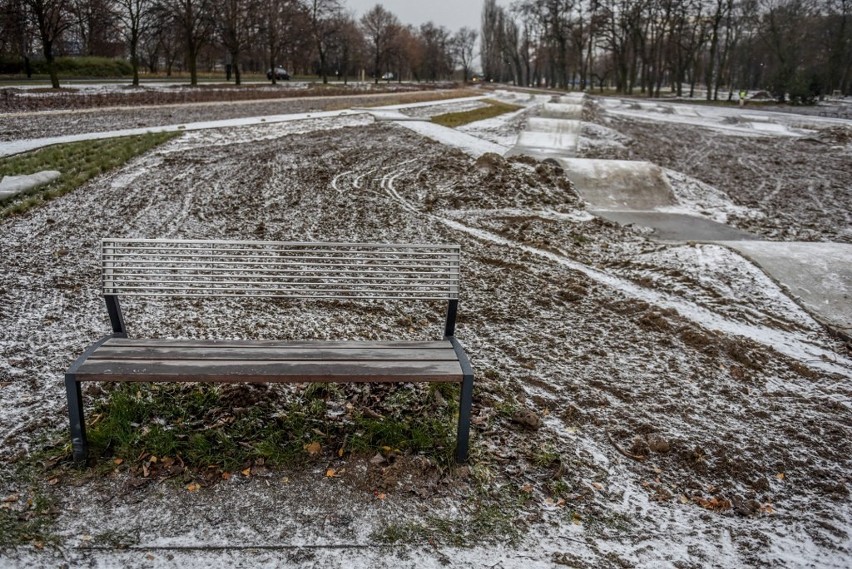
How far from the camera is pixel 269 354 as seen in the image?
140 inches

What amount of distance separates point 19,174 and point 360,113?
50.3 ft

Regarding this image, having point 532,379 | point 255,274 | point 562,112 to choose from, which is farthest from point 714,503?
point 562,112

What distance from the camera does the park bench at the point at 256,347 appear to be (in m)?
3.28

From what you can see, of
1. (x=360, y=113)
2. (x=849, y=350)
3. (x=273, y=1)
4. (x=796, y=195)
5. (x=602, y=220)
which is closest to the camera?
(x=849, y=350)

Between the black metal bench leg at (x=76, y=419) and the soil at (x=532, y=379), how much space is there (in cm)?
12

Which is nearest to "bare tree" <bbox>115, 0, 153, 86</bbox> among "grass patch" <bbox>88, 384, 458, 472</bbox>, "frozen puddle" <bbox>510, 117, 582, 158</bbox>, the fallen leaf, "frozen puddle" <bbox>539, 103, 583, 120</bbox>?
"frozen puddle" <bbox>539, 103, 583, 120</bbox>

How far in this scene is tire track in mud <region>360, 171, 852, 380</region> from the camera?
5171mm

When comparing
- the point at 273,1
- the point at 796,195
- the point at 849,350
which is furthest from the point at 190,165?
Result: the point at 273,1

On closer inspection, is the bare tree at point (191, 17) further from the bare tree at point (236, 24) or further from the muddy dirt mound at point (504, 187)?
the muddy dirt mound at point (504, 187)

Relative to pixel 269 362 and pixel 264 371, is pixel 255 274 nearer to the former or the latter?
pixel 269 362

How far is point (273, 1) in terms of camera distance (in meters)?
46.3

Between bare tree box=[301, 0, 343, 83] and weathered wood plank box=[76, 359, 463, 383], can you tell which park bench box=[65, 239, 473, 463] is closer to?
weathered wood plank box=[76, 359, 463, 383]

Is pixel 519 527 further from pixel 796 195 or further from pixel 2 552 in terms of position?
pixel 796 195

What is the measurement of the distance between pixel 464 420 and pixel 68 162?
1112 centimetres
